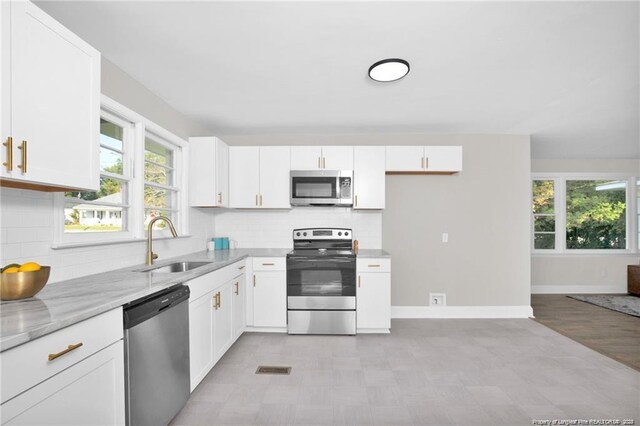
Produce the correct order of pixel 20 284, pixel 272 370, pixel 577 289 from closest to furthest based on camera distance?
1. pixel 20 284
2. pixel 272 370
3. pixel 577 289

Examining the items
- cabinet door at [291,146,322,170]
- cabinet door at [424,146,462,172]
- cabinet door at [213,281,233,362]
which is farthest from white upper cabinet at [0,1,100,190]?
cabinet door at [424,146,462,172]

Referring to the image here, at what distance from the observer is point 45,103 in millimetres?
1419

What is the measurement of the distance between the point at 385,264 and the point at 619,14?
Result: 2.67 meters

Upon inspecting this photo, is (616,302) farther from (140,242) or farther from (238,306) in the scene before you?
(140,242)

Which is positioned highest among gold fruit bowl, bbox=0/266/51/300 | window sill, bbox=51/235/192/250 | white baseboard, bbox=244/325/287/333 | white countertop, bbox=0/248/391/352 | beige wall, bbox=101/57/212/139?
beige wall, bbox=101/57/212/139

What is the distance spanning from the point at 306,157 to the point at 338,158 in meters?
0.39

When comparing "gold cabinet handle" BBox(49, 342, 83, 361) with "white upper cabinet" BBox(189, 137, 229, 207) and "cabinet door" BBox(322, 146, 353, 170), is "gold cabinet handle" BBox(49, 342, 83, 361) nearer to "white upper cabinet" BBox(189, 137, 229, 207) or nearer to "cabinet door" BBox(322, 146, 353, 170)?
"white upper cabinet" BBox(189, 137, 229, 207)

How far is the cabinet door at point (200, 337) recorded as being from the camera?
7.14 ft

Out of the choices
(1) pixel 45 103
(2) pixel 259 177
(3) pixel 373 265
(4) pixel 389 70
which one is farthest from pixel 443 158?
(1) pixel 45 103

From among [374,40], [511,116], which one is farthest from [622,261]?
[374,40]

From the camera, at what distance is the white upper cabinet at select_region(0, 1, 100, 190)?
1.27 meters

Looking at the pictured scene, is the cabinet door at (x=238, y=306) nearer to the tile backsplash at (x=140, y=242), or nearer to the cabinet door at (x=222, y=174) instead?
the tile backsplash at (x=140, y=242)

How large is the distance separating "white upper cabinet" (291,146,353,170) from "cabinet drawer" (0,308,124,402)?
2.68 meters

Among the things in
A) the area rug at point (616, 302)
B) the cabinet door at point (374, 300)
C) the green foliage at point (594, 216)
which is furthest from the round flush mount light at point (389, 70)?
the green foliage at point (594, 216)
